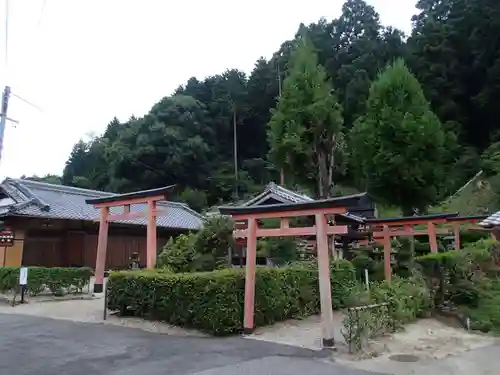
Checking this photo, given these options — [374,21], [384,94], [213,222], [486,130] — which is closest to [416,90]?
[384,94]

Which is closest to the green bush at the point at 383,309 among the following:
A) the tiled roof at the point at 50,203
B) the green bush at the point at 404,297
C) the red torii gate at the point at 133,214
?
the green bush at the point at 404,297

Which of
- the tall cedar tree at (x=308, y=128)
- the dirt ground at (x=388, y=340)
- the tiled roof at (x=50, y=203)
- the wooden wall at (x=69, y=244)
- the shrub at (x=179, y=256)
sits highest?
the tall cedar tree at (x=308, y=128)

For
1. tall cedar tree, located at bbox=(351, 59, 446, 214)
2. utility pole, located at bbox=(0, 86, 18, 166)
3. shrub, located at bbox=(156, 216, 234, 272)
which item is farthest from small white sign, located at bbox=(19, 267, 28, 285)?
tall cedar tree, located at bbox=(351, 59, 446, 214)

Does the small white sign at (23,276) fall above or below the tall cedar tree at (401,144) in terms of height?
below

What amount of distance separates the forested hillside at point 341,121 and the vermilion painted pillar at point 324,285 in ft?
28.9

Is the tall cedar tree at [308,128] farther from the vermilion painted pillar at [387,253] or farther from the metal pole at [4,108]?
the metal pole at [4,108]

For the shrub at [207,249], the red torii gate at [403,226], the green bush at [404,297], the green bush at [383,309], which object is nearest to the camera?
the green bush at [383,309]

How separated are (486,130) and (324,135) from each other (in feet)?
70.0

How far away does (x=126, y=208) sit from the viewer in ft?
44.7

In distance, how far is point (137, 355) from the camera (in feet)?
22.8

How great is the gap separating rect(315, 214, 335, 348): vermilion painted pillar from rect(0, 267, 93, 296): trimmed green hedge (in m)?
9.55

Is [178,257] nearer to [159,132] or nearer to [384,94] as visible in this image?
[384,94]

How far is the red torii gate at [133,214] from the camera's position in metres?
12.2

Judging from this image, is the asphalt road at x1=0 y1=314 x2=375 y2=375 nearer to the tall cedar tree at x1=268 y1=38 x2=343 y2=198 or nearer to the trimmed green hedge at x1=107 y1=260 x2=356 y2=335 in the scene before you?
the trimmed green hedge at x1=107 y1=260 x2=356 y2=335
